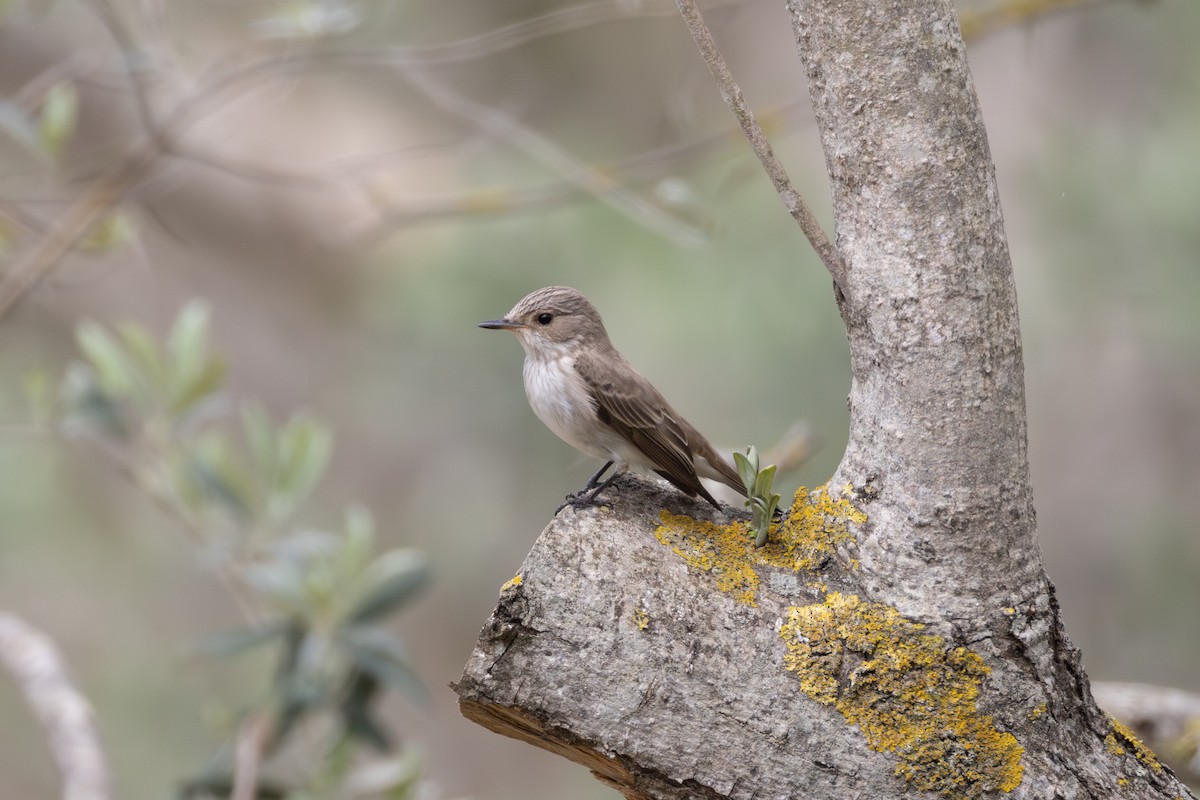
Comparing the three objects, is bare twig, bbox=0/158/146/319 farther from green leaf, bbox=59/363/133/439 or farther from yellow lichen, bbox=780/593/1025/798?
yellow lichen, bbox=780/593/1025/798

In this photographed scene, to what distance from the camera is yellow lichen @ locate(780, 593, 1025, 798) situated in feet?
6.13

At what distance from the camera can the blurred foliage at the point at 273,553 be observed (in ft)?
9.84

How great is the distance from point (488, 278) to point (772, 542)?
421cm

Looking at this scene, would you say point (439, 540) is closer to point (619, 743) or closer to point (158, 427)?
point (158, 427)

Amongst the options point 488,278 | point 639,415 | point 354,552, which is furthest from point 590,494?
point 488,278

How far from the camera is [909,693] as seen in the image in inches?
75.3

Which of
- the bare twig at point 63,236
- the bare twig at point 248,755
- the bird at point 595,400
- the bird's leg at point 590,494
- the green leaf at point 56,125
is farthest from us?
the bare twig at point 63,236

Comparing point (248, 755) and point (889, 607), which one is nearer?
point (889, 607)

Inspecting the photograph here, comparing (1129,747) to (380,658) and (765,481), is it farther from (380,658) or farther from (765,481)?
(380,658)

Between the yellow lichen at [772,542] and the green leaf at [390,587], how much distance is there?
121cm

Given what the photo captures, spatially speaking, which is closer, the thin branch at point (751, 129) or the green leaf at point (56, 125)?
the thin branch at point (751, 129)

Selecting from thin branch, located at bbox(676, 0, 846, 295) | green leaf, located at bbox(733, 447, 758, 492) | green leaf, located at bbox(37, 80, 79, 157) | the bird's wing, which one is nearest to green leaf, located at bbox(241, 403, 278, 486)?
the bird's wing

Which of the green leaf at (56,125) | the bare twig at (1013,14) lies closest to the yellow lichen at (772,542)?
the green leaf at (56,125)

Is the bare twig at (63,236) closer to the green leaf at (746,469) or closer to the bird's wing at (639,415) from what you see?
the bird's wing at (639,415)
